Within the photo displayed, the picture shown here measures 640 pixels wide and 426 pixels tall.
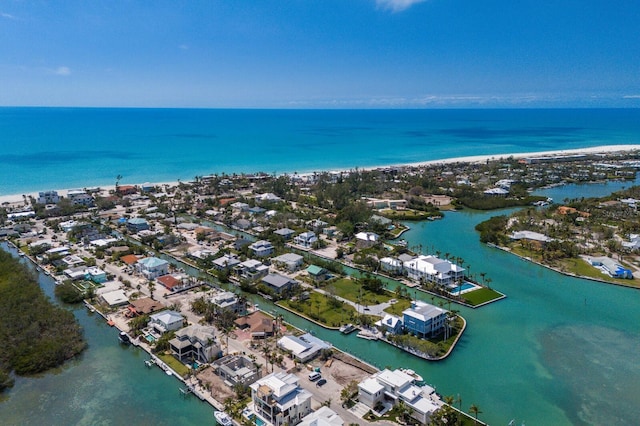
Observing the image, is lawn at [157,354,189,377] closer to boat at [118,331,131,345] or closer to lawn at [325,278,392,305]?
boat at [118,331,131,345]

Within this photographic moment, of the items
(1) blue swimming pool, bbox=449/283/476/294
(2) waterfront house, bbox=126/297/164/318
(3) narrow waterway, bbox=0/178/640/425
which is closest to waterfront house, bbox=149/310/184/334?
(2) waterfront house, bbox=126/297/164/318

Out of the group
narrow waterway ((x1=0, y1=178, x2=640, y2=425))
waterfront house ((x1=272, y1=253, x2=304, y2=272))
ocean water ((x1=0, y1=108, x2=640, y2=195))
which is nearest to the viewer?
narrow waterway ((x1=0, y1=178, x2=640, y2=425))

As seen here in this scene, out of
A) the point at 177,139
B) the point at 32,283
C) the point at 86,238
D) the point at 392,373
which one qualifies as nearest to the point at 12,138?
the point at 177,139

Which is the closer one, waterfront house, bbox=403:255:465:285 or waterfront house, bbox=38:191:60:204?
waterfront house, bbox=403:255:465:285

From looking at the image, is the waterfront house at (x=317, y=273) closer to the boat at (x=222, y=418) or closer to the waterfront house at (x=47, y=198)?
the boat at (x=222, y=418)

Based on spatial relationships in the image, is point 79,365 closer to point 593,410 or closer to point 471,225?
point 593,410

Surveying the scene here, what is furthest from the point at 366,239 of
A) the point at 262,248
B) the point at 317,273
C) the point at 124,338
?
the point at 124,338

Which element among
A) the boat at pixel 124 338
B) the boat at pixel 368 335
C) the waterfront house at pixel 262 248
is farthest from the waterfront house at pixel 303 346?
the waterfront house at pixel 262 248
